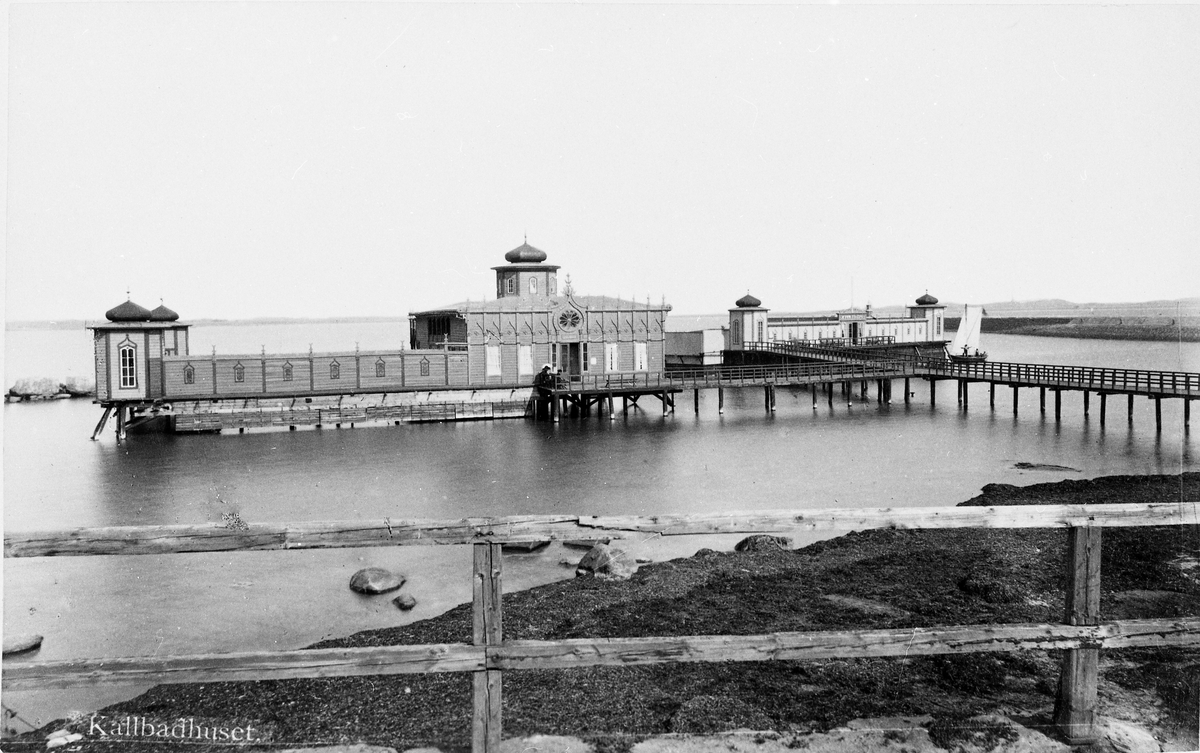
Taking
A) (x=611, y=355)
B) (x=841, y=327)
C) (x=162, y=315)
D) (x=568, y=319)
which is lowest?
(x=611, y=355)

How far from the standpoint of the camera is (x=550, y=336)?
4822 centimetres

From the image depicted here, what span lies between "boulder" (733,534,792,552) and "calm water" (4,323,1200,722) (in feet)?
4.48

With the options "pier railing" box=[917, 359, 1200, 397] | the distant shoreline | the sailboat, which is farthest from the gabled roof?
the distant shoreline

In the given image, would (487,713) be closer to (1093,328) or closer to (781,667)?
(781,667)

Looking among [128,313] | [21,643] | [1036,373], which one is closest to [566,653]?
[21,643]

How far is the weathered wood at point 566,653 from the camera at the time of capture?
170 inches

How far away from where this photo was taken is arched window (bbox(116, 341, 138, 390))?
135 feet

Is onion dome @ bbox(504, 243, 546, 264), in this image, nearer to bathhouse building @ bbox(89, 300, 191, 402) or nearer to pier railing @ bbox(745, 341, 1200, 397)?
pier railing @ bbox(745, 341, 1200, 397)

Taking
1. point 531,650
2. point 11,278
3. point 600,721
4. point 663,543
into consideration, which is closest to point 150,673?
point 531,650

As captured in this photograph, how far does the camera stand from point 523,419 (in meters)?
46.2

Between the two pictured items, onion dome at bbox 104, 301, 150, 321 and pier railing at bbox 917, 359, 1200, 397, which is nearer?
pier railing at bbox 917, 359, 1200, 397

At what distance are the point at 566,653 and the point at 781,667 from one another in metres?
2.99

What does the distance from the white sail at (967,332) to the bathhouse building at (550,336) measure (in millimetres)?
37719

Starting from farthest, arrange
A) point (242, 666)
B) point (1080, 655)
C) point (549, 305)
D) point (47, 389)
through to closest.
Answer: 1. point (47, 389)
2. point (549, 305)
3. point (1080, 655)
4. point (242, 666)
